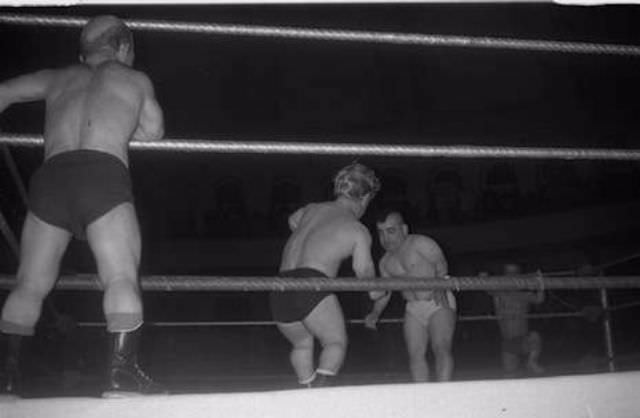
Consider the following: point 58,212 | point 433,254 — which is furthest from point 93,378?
point 58,212

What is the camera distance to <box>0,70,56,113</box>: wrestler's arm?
1.67m

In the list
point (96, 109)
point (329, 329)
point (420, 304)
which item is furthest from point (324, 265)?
point (96, 109)

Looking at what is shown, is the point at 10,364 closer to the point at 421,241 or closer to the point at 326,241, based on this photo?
the point at 326,241

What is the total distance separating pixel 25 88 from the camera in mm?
1702

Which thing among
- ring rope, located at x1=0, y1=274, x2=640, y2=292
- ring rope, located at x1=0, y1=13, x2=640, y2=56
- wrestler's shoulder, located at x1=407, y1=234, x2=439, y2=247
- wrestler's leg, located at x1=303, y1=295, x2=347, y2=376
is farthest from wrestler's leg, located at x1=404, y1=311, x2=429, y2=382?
ring rope, located at x1=0, y1=13, x2=640, y2=56

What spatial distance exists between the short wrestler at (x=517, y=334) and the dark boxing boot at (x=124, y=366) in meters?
4.47

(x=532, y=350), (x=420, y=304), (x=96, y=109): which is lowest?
(x=96, y=109)

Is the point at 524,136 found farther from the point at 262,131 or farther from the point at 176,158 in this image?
the point at 176,158

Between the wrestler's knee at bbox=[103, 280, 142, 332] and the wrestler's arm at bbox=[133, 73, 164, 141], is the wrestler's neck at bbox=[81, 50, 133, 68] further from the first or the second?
the wrestler's knee at bbox=[103, 280, 142, 332]

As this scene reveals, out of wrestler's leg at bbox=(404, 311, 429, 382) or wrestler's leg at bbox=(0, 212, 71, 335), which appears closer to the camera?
wrestler's leg at bbox=(0, 212, 71, 335)

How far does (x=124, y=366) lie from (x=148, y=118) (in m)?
0.65

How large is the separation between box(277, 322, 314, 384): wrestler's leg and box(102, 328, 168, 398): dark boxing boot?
1421 millimetres

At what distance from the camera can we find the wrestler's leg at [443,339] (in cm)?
365

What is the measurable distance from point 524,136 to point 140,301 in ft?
39.3
